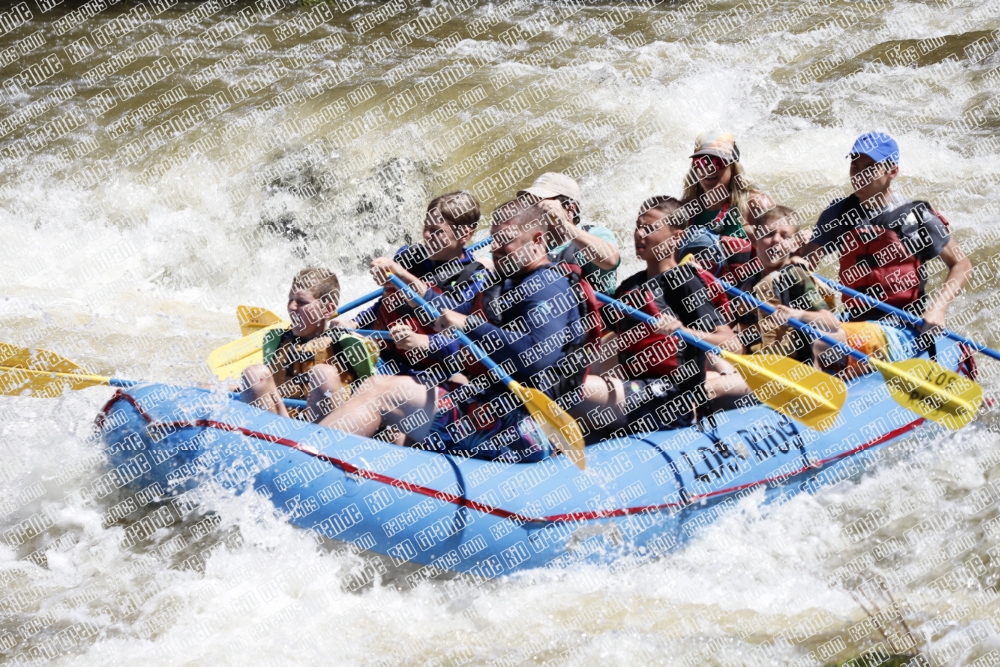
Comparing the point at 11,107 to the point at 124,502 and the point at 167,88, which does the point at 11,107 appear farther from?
the point at 124,502

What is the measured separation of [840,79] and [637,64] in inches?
66.2

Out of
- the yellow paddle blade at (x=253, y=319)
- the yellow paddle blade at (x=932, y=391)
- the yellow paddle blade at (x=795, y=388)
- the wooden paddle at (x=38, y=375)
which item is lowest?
the yellow paddle blade at (x=932, y=391)

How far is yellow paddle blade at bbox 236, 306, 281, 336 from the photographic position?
485cm

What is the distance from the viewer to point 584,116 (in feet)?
26.1

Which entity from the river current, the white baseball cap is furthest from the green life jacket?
the white baseball cap

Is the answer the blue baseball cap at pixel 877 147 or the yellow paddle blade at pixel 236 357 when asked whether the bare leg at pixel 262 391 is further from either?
the blue baseball cap at pixel 877 147

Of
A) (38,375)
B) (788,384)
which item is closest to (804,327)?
(788,384)

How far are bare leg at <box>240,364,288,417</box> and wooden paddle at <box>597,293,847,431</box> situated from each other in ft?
4.57

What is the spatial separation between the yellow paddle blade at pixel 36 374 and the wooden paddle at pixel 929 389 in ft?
10.2

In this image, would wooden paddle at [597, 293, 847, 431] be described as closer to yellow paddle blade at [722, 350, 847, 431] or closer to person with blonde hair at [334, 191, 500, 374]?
yellow paddle blade at [722, 350, 847, 431]

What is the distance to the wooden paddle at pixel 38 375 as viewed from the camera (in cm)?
427

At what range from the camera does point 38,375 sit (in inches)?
169

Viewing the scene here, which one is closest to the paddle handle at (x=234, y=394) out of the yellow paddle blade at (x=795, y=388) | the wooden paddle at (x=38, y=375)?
the wooden paddle at (x=38, y=375)

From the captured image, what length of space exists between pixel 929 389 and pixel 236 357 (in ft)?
9.61
